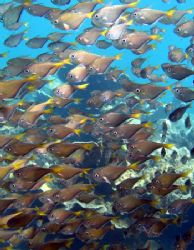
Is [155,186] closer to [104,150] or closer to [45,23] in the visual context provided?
[104,150]

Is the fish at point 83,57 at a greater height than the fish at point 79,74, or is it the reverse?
the fish at point 83,57

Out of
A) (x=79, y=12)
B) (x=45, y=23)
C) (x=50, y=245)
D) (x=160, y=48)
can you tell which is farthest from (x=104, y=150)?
(x=45, y=23)

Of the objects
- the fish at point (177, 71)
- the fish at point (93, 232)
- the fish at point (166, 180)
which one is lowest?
the fish at point (93, 232)

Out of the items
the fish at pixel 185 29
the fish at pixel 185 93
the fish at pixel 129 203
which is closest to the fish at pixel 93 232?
the fish at pixel 129 203

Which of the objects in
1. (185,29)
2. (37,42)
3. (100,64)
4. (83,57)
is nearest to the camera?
(100,64)

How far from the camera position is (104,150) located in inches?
344

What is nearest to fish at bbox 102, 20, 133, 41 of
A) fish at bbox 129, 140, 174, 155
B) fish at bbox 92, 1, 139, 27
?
fish at bbox 92, 1, 139, 27

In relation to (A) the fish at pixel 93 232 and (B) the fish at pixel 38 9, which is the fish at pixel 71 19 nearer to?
(B) the fish at pixel 38 9

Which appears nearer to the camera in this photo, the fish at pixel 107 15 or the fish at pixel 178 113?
the fish at pixel 178 113

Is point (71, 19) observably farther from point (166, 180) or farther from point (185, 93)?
point (166, 180)

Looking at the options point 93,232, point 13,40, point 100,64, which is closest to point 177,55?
point 100,64

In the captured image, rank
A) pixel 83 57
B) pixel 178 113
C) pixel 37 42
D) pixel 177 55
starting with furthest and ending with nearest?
pixel 37 42
pixel 177 55
pixel 83 57
pixel 178 113

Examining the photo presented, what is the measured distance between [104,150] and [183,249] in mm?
3507

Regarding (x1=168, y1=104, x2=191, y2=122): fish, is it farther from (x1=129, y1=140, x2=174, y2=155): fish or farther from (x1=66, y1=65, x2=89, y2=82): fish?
(x1=66, y1=65, x2=89, y2=82): fish
